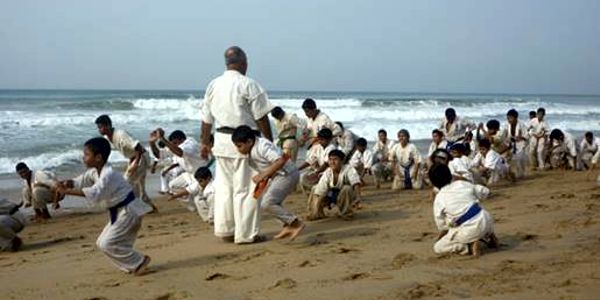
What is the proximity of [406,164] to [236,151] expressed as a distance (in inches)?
214

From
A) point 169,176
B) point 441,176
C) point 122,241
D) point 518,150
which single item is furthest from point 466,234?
point 518,150

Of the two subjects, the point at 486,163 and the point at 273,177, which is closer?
the point at 273,177

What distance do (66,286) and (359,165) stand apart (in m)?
6.15

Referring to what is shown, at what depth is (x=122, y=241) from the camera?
17.1 feet

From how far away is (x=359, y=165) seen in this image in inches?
412

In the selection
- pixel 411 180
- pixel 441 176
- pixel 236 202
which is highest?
pixel 441 176

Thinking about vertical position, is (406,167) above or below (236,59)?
below

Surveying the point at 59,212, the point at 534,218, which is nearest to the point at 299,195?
the point at 59,212

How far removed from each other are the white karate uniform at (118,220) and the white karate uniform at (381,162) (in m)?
Result: 6.64

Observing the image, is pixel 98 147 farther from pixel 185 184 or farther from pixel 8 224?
pixel 185 184

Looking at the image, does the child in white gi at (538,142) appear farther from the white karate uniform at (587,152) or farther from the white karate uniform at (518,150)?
the white karate uniform at (518,150)

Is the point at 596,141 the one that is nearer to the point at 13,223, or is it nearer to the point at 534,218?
the point at 534,218

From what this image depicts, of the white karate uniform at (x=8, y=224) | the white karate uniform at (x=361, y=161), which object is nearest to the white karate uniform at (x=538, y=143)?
the white karate uniform at (x=361, y=161)

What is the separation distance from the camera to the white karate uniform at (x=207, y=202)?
25.0 feet
